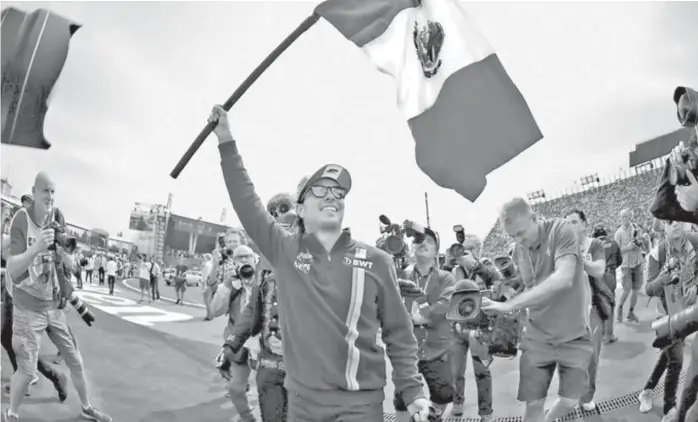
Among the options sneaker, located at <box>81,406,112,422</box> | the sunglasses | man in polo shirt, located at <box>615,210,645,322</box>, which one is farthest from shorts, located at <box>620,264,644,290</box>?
sneaker, located at <box>81,406,112,422</box>

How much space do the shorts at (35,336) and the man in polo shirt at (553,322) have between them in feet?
13.5

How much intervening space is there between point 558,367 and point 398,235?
1.93 metres

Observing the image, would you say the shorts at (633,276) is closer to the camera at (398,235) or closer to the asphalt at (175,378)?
the asphalt at (175,378)

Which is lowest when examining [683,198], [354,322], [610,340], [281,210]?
[610,340]

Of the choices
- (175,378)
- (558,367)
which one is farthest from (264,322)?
(175,378)

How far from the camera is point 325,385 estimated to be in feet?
7.67

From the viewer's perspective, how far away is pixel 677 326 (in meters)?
2.98

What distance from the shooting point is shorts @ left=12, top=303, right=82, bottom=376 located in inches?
186

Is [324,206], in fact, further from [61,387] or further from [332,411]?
[61,387]

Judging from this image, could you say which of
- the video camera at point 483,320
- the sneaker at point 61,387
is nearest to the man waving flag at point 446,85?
the video camera at point 483,320

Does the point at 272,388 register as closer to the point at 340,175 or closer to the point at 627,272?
the point at 340,175

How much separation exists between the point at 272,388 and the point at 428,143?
6.56 feet

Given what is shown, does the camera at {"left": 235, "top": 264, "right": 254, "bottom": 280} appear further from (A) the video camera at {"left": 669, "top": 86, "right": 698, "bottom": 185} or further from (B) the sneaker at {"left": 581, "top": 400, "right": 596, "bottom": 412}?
(B) the sneaker at {"left": 581, "top": 400, "right": 596, "bottom": 412}

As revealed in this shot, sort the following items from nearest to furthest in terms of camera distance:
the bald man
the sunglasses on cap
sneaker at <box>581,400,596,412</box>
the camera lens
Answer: the sunglasses on cap
the camera lens
the bald man
sneaker at <box>581,400,596,412</box>
